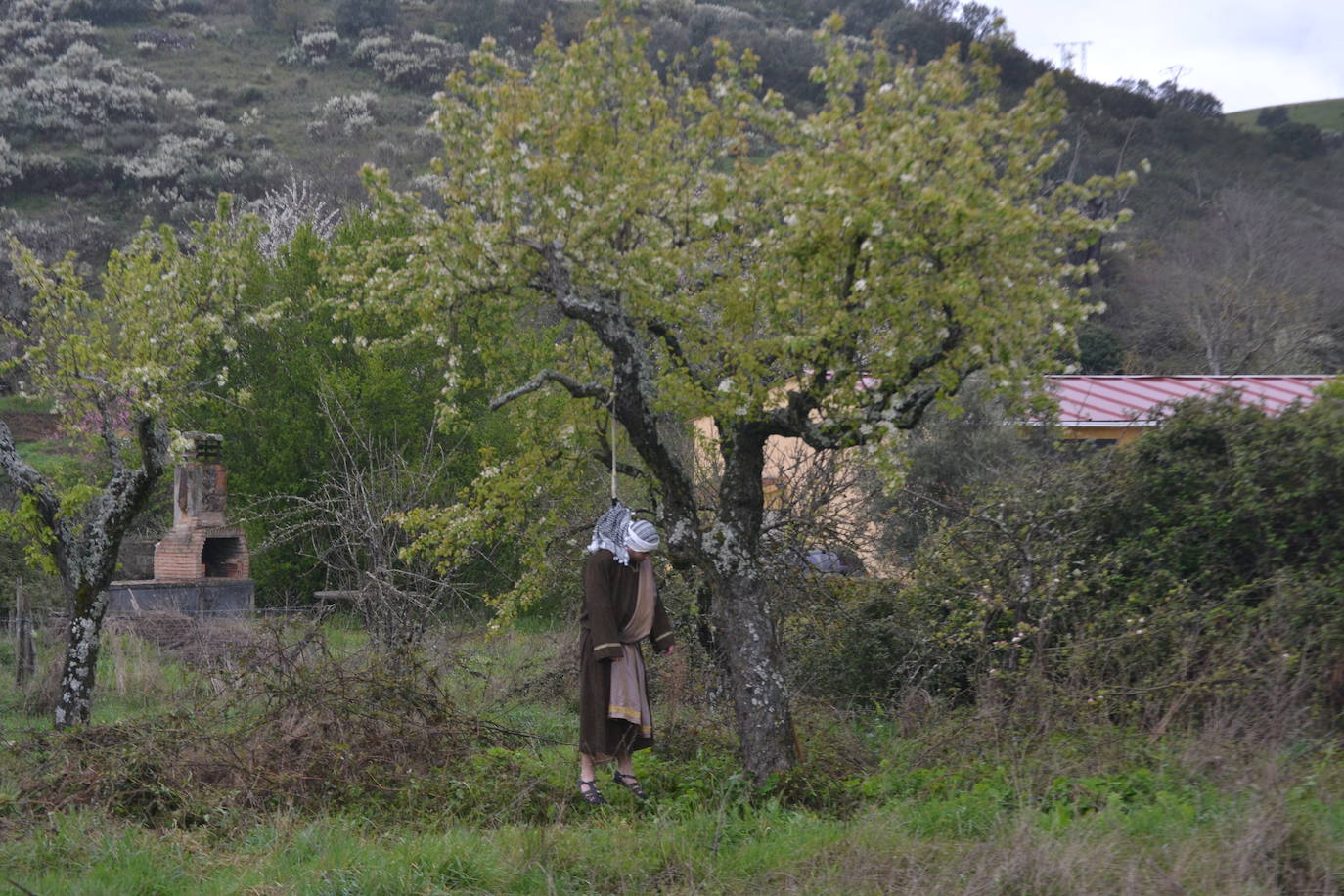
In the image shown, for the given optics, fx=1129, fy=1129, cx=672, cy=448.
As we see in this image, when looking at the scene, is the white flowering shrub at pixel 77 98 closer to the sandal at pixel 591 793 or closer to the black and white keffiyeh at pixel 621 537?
the black and white keffiyeh at pixel 621 537

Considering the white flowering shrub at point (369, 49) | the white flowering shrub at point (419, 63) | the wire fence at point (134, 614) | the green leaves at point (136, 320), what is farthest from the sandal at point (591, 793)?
the white flowering shrub at point (369, 49)

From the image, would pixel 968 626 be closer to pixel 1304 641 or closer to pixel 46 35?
pixel 1304 641

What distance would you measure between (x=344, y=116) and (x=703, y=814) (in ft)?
163

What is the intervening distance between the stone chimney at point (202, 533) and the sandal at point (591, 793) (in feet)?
46.2

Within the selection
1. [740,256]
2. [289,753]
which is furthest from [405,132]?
[289,753]

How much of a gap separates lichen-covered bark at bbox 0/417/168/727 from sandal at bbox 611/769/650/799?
625 cm

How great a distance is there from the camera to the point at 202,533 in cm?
1989

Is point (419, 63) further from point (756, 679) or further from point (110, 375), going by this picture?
point (756, 679)

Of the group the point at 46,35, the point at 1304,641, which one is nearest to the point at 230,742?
the point at 1304,641

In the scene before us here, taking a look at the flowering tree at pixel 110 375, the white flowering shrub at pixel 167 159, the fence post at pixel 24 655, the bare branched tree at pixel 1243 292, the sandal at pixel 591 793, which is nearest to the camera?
the sandal at pixel 591 793

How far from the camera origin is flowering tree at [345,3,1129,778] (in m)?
6.66

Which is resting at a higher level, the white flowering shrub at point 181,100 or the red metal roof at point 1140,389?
the white flowering shrub at point 181,100

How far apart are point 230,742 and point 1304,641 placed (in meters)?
7.68

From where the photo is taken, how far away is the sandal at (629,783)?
23.4 feet
